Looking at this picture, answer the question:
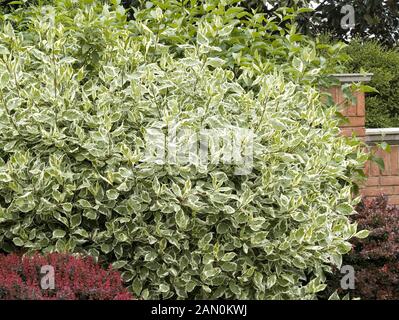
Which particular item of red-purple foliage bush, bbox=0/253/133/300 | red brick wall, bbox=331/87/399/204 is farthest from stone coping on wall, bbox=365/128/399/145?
red-purple foliage bush, bbox=0/253/133/300

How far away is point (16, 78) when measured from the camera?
155 inches

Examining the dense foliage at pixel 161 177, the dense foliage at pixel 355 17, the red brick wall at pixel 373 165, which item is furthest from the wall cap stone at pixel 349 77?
the dense foliage at pixel 355 17

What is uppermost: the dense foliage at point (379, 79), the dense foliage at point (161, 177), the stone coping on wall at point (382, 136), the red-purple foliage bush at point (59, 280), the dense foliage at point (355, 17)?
the dense foliage at point (355, 17)

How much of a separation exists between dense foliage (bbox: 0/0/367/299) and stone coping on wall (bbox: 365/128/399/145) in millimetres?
1318

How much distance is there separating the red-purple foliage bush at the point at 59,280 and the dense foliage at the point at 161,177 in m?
0.34

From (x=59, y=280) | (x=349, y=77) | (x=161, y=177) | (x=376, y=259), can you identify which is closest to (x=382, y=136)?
(x=349, y=77)

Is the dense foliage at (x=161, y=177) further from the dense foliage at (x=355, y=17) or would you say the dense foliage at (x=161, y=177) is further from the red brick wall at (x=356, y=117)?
the dense foliage at (x=355, y=17)

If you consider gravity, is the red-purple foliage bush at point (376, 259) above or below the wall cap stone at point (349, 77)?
below

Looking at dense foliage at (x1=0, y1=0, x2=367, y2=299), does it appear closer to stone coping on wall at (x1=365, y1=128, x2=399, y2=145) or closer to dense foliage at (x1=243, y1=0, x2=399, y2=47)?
stone coping on wall at (x1=365, y1=128, x2=399, y2=145)

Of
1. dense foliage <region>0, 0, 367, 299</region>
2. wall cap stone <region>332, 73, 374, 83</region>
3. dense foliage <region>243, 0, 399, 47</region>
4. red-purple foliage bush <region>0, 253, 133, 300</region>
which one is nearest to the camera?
red-purple foliage bush <region>0, 253, 133, 300</region>

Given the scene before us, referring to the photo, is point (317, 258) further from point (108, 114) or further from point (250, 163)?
point (108, 114)

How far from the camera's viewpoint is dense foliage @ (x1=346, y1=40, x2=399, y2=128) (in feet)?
21.2

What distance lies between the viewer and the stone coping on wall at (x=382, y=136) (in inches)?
217
